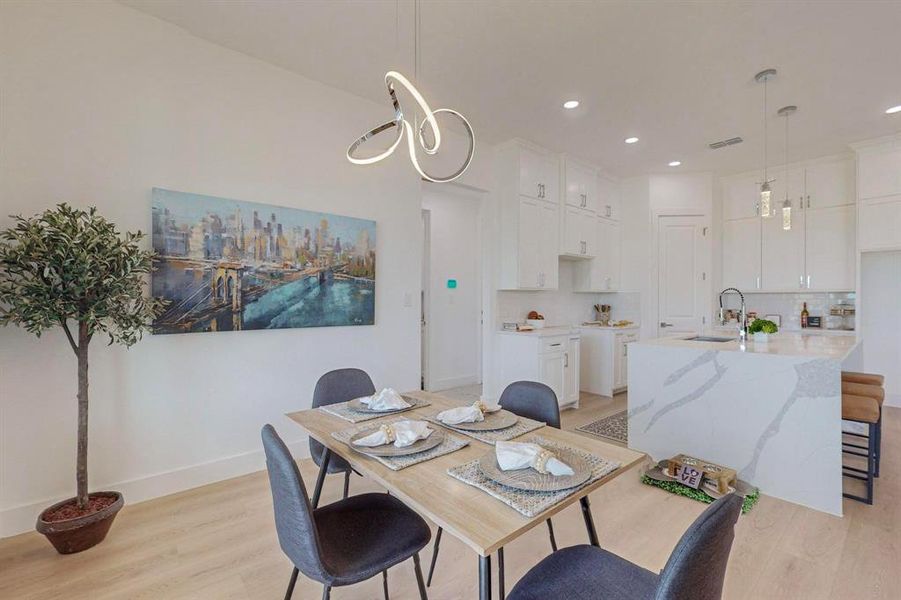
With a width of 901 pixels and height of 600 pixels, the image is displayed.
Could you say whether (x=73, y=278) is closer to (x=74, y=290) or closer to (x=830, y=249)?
(x=74, y=290)

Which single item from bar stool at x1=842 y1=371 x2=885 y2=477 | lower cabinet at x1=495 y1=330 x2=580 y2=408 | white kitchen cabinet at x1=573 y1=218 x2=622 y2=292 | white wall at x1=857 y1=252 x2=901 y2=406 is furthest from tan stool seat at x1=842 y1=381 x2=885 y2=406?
white kitchen cabinet at x1=573 y1=218 x2=622 y2=292

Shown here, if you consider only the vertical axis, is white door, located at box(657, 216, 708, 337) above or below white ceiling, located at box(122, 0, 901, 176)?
below

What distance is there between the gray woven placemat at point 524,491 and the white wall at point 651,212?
15.3 ft

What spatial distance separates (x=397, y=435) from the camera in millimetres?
1489

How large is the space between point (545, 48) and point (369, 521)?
2954 mm

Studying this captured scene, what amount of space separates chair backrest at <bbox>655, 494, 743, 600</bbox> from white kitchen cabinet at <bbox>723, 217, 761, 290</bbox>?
18.2 feet

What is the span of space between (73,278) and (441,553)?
225 cm

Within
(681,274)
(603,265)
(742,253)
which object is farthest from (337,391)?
(742,253)

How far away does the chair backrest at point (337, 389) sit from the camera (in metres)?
2.31

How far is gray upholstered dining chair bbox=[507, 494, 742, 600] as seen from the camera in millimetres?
846

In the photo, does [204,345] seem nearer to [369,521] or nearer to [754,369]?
[369,521]

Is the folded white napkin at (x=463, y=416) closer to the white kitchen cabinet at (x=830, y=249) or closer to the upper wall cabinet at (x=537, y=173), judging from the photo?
the upper wall cabinet at (x=537, y=173)

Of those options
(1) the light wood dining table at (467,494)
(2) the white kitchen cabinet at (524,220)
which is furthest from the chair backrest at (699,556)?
(2) the white kitchen cabinet at (524,220)

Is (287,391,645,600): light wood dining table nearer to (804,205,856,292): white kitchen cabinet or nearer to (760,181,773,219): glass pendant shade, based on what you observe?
(760,181,773,219): glass pendant shade
